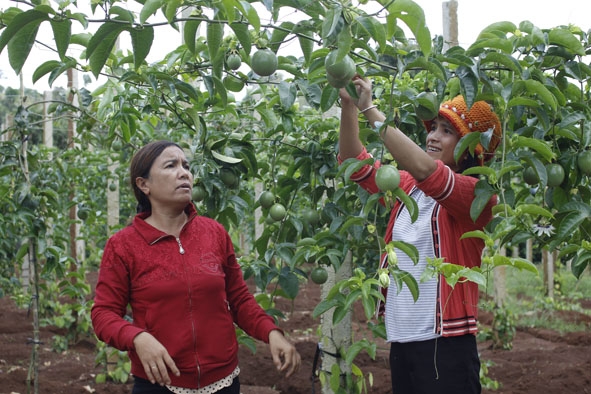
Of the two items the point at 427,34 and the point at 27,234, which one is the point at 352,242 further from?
the point at 27,234

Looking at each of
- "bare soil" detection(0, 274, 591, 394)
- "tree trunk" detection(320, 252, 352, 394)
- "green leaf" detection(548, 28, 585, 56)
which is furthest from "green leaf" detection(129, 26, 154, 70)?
"bare soil" detection(0, 274, 591, 394)

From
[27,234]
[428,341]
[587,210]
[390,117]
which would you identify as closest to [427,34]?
[390,117]

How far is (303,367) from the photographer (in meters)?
4.25

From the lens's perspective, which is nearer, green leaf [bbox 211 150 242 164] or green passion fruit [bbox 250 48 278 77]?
green passion fruit [bbox 250 48 278 77]

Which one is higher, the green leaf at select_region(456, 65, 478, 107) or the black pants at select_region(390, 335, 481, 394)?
the green leaf at select_region(456, 65, 478, 107)

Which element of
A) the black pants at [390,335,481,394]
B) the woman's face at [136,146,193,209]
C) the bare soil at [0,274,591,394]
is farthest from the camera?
the bare soil at [0,274,591,394]

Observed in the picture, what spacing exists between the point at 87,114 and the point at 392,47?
153cm

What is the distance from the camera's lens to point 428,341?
172cm

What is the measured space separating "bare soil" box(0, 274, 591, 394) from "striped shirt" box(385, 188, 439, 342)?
3.66 feet

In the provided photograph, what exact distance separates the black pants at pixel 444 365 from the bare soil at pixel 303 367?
3.73 feet

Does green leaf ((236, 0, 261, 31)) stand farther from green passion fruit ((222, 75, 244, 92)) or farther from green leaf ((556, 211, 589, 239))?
green leaf ((556, 211, 589, 239))

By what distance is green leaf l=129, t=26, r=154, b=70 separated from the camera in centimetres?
136

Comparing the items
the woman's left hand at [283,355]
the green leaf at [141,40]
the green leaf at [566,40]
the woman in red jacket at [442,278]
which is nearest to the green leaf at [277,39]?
the woman in red jacket at [442,278]

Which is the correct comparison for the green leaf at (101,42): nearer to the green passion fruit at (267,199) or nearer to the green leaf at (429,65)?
the green leaf at (429,65)
